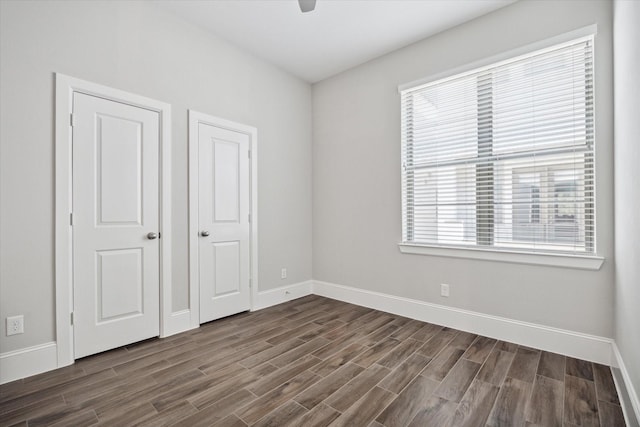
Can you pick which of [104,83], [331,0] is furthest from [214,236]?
[331,0]

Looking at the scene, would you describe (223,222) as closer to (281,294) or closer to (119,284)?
(119,284)

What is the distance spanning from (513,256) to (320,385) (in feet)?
6.66

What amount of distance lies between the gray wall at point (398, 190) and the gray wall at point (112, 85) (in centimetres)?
65

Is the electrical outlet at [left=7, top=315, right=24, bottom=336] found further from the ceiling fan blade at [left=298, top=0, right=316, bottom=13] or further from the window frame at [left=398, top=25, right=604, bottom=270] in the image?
the window frame at [left=398, top=25, right=604, bottom=270]

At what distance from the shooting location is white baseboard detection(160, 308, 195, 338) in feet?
9.78

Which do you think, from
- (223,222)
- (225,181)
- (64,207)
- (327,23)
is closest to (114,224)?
(64,207)

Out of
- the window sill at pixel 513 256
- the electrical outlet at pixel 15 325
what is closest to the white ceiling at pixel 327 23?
the window sill at pixel 513 256

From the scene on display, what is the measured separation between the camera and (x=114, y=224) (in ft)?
8.79

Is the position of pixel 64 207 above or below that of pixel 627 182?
below

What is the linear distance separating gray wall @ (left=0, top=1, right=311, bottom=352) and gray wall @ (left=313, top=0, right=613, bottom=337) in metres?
0.65

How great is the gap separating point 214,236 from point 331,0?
260 centimetres

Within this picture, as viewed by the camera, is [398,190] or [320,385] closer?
[320,385]

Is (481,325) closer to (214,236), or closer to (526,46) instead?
(526,46)

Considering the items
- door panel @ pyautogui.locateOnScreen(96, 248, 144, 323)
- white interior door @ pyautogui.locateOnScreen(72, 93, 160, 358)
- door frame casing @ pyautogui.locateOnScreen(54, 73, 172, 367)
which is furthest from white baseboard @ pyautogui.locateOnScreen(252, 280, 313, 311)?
door frame casing @ pyautogui.locateOnScreen(54, 73, 172, 367)
